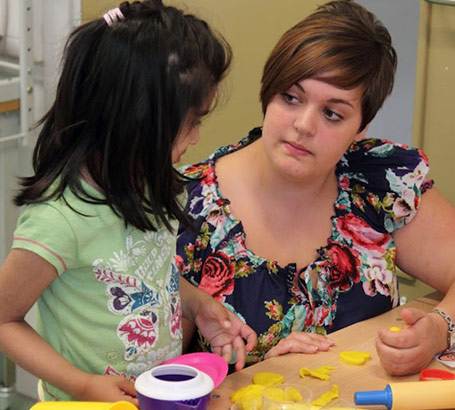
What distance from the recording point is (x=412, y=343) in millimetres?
1455

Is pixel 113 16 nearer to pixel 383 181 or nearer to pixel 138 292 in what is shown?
pixel 138 292

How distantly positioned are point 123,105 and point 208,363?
38 centimetres

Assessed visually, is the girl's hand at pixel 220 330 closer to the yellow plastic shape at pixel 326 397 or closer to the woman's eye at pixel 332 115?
the yellow plastic shape at pixel 326 397

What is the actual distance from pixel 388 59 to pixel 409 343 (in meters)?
Result: 0.53

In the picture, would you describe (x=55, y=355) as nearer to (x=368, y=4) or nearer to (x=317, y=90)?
(x=317, y=90)

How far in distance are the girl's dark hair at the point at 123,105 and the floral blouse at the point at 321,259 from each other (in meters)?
0.38

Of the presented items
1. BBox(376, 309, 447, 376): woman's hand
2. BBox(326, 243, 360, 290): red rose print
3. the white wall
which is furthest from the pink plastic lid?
the white wall

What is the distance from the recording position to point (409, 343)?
145 centimetres

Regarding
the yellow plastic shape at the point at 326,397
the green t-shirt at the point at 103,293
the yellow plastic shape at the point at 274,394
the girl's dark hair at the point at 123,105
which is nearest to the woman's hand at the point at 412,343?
the yellow plastic shape at the point at 326,397

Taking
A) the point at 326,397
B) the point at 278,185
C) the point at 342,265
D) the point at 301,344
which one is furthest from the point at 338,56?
the point at 326,397

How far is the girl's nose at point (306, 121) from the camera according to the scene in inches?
61.8

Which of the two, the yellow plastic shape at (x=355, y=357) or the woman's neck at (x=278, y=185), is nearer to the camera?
the yellow plastic shape at (x=355, y=357)

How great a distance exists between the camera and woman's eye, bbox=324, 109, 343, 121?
5.28ft

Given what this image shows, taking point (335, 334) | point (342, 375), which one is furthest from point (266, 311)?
point (342, 375)
